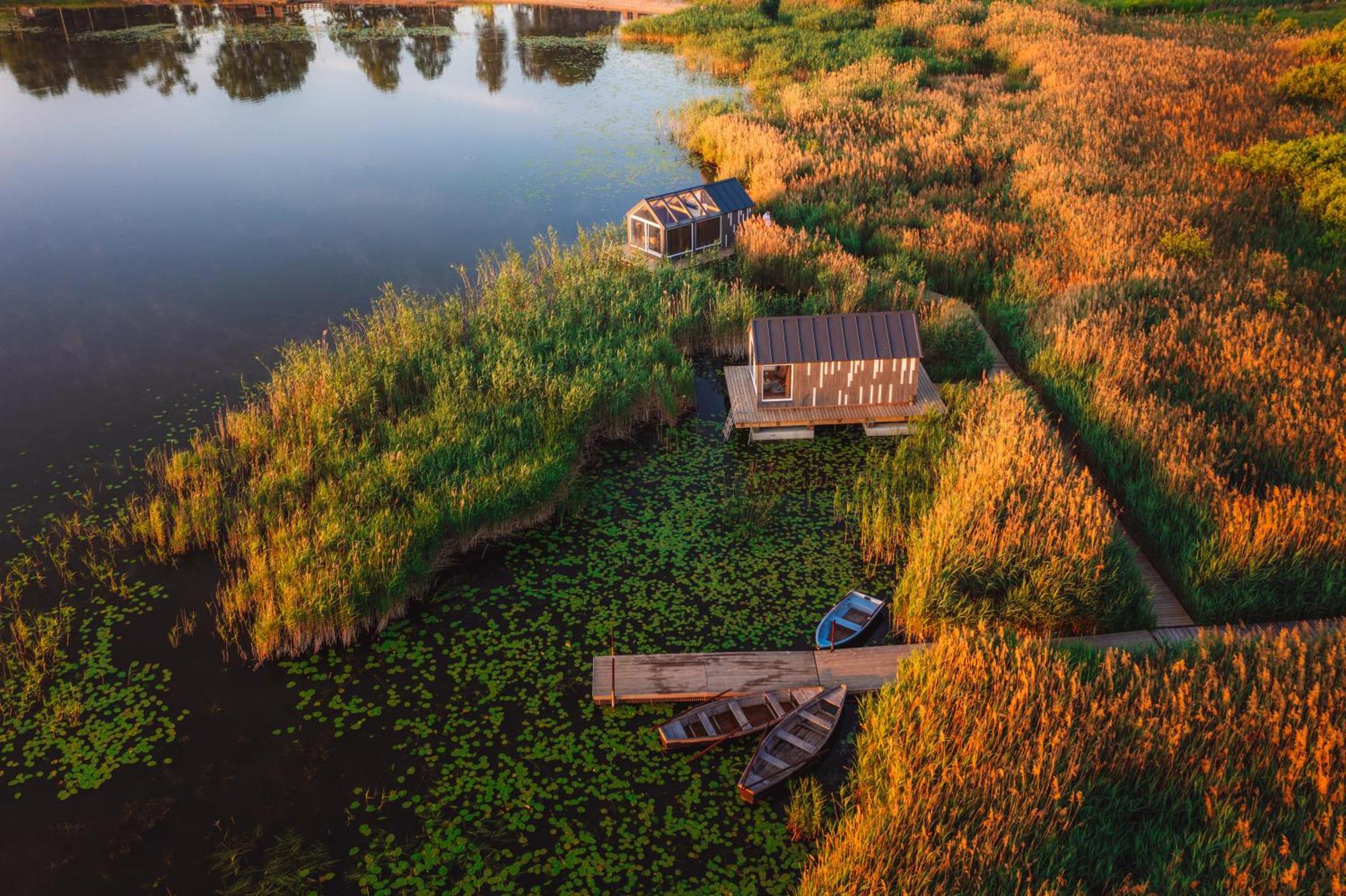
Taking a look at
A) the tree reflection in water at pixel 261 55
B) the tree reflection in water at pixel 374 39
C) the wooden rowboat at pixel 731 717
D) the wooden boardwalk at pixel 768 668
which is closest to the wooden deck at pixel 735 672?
the wooden boardwalk at pixel 768 668

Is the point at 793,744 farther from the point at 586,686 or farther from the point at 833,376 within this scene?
the point at 833,376

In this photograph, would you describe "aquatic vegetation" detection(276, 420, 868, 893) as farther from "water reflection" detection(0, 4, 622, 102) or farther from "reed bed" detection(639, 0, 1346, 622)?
"water reflection" detection(0, 4, 622, 102)

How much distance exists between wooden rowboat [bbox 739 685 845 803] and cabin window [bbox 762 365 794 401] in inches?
238

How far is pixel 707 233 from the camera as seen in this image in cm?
1978

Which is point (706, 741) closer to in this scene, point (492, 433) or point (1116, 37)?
point (492, 433)

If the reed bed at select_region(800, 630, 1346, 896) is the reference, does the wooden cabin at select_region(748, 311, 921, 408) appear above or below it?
above

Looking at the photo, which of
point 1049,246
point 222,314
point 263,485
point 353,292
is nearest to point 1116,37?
point 1049,246

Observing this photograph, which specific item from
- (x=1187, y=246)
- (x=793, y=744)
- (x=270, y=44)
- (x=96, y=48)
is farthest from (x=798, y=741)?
(x=96, y=48)

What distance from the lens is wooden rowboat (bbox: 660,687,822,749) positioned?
29.9ft

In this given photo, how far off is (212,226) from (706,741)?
67.3 feet

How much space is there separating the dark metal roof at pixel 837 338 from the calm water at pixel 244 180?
9.05 m

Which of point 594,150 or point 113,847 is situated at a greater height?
point 594,150

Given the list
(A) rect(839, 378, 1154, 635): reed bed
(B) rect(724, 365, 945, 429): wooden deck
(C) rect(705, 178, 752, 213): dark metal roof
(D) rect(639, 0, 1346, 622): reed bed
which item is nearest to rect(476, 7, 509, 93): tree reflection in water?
(D) rect(639, 0, 1346, 622): reed bed

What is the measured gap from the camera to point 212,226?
22984mm
